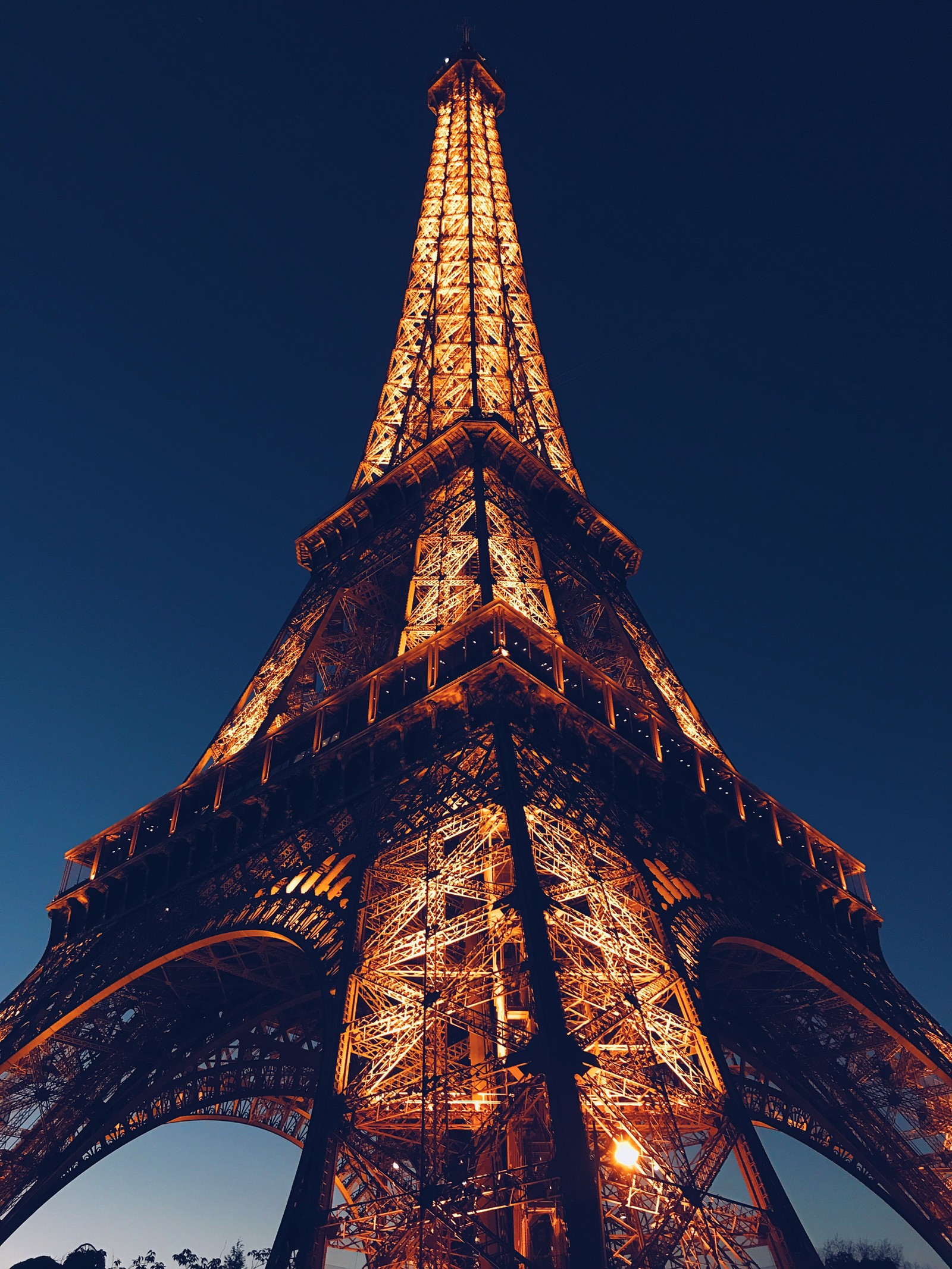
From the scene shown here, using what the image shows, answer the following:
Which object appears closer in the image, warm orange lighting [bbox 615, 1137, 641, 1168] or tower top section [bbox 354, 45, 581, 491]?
warm orange lighting [bbox 615, 1137, 641, 1168]

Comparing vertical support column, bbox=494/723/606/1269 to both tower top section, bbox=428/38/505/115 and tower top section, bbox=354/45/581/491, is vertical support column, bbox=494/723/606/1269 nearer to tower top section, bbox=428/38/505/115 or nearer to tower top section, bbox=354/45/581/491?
tower top section, bbox=354/45/581/491

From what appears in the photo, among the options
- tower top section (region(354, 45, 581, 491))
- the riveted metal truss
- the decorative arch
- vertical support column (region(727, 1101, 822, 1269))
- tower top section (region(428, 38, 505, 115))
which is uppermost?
tower top section (region(428, 38, 505, 115))

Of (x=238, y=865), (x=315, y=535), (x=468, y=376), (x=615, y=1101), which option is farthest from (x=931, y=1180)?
(x=468, y=376)

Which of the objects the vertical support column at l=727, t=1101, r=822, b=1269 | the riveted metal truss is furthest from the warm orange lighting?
the riveted metal truss

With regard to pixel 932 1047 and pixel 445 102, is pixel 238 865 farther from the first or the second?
pixel 445 102

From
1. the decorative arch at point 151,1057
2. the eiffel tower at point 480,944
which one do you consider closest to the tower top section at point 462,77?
the eiffel tower at point 480,944

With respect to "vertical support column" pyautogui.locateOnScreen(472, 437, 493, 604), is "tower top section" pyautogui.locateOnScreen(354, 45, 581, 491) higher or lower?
higher

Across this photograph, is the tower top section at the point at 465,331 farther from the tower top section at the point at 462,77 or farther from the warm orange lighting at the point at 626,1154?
the warm orange lighting at the point at 626,1154
